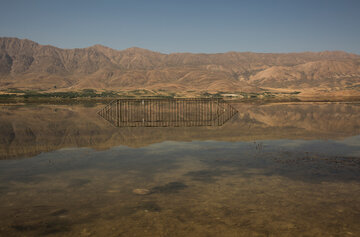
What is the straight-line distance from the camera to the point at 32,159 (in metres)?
14.6

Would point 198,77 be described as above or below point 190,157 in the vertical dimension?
above

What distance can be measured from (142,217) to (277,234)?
345 cm

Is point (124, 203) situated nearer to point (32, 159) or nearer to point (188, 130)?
point (32, 159)

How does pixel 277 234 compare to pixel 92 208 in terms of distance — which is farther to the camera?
pixel 92 208

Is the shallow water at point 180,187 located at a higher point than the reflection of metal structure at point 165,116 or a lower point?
lower

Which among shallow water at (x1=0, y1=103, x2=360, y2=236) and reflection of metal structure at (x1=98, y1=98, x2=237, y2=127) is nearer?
shallow water at (x1=0, y1=103, x2=360, y2=236)

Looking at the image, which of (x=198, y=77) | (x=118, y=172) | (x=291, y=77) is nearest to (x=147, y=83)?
(x=198, y=77)

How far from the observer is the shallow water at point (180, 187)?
768 cm

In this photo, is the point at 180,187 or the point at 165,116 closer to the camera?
the point at 180,187

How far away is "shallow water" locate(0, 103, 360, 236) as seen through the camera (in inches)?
303

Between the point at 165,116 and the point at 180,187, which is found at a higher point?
the point at 165,116

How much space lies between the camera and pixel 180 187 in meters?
10.5

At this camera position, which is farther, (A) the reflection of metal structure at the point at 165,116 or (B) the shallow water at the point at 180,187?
(A) the reflection of metal structure at the point at 165,116

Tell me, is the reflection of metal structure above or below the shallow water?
above
